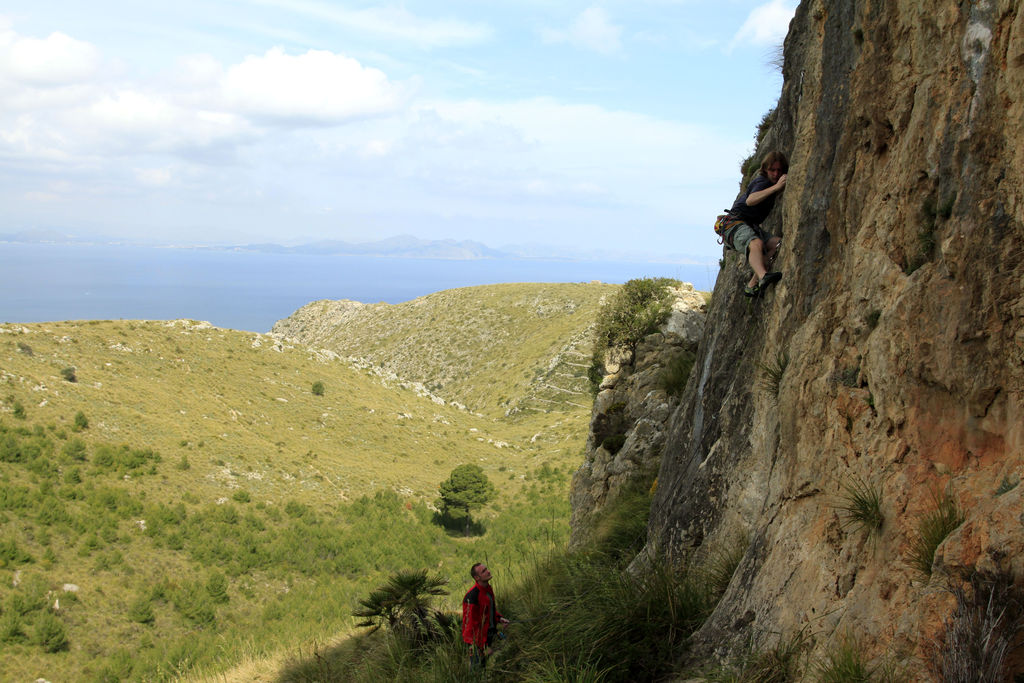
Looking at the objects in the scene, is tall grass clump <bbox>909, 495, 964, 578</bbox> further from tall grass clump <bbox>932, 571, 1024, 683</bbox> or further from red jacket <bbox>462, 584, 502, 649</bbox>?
red jacket <bbox>462, 584, 502, 649</bbox>

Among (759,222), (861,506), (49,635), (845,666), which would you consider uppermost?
(759,222)

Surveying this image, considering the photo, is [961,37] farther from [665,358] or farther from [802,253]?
[665,358]

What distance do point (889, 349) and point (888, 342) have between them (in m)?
0.05

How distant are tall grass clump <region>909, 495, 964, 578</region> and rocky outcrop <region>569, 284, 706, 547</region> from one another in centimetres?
759

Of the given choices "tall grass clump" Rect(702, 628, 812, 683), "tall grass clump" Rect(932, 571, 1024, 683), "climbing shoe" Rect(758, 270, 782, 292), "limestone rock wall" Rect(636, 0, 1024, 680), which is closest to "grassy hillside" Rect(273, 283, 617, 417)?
"climbing shoe" Rect(758, 270, 782, 292)

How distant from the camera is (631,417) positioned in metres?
14.5

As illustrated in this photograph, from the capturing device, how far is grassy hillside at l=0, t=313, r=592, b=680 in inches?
764

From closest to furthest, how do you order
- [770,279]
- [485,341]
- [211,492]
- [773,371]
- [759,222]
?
[773,371] → [770,279] → [759,222] → [211,492] → [485,341]

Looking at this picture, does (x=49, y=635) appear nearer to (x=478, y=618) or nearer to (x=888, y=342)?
(x=478, y=618)

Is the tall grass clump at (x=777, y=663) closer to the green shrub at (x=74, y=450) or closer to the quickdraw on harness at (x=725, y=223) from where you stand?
the quickdraw on harness at (x=725, y=223)

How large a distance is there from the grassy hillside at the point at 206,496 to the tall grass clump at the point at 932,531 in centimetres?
654

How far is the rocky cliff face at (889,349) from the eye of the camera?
3.54 metres

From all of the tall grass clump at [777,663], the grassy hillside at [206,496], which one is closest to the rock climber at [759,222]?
the tall grass clump at [777,663]

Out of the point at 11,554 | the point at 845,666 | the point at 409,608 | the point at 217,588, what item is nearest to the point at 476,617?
the point at 409,608
